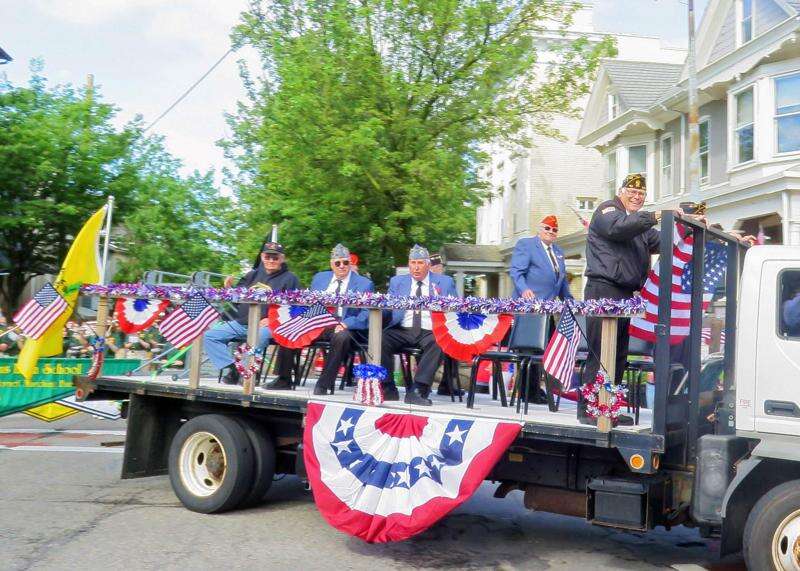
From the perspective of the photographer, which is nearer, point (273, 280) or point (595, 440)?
point (595, 440)

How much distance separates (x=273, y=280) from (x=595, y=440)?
4.17 meters

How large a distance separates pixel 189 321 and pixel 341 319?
135 centimetres

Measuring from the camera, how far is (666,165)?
23.2 meters

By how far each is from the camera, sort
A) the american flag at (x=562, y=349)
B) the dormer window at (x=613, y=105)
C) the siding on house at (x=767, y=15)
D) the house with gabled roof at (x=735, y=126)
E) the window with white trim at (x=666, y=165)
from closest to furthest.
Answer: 1. the american flag at (x=562, y=349)
2. the house with gabled roof at (x=735, y=126)
3. the siding on house at (x=767, y=15)
4. the window with white trim at (x=666, y=165)
5. the dormer window at (x=613, y=105)

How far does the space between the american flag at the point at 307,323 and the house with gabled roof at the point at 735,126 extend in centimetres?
1316

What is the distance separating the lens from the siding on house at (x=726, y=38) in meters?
20.1

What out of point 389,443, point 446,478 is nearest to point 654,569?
point 446,478

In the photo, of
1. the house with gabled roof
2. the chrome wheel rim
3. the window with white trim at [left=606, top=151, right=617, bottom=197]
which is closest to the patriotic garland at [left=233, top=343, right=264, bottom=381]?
the chrome wheel rim

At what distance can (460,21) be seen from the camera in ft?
60.5

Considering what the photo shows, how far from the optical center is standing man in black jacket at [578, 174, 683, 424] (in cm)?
572

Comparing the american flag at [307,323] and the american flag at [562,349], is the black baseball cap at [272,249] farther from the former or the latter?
the american flag at [562,349]

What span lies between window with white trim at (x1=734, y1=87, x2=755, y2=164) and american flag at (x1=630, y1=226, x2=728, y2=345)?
14.3m

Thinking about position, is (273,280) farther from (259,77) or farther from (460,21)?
(259,77)

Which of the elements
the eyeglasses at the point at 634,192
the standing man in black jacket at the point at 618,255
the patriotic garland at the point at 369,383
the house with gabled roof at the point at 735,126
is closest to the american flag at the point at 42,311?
the patriotic garland at the point at 369,383
